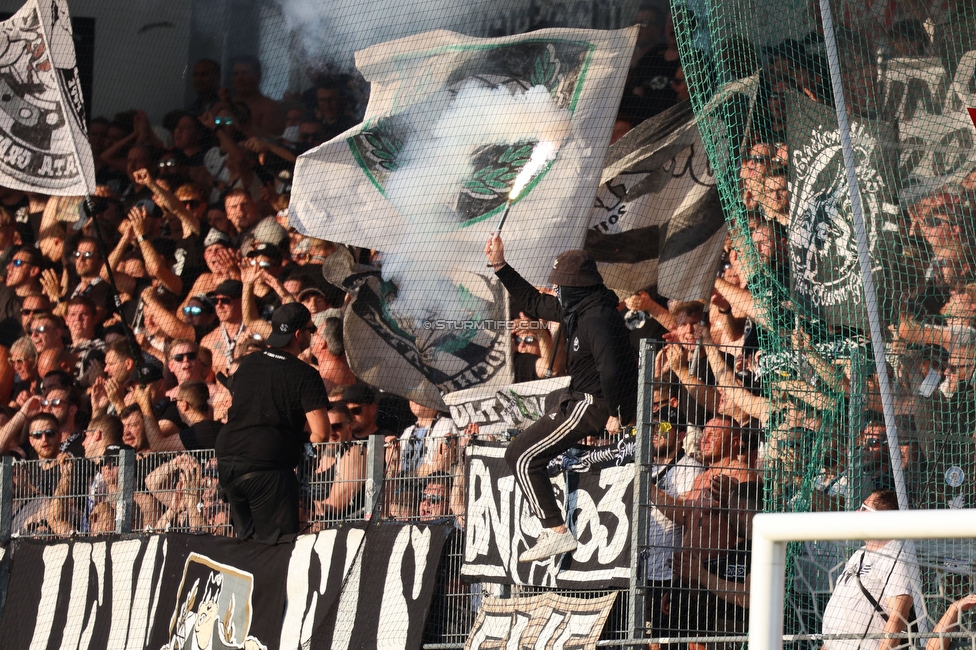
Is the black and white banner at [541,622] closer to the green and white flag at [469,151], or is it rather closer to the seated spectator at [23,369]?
the green and white flag at [469,151]

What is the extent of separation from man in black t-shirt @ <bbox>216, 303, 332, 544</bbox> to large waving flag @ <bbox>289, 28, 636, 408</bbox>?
64.4 inches

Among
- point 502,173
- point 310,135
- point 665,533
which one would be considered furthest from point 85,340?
point 665,533

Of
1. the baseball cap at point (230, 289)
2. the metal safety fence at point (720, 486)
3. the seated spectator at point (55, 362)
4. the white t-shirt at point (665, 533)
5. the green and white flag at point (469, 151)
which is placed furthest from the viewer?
the seated spectator at point (55, 362)

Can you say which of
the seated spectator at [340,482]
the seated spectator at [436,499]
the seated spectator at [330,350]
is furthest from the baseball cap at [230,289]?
the seated spectator at [436,499]

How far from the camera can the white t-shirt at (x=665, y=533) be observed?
5668 millimetres

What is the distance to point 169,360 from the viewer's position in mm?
9688

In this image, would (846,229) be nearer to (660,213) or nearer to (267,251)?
(660,213)

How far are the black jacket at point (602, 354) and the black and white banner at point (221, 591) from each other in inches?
42.6

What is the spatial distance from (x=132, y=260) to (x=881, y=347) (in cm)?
694

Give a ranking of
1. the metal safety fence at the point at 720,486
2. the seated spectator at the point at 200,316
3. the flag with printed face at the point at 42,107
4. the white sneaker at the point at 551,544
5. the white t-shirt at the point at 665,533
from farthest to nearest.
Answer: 1. the flag with printed face at the point at 42,107
2. the seated spectator at the point at 200,316
3. the white sneaker at the point at 551,544
4. the white t-shirt at the point at 665,533
5. the metal safety fence at the point at 720,486

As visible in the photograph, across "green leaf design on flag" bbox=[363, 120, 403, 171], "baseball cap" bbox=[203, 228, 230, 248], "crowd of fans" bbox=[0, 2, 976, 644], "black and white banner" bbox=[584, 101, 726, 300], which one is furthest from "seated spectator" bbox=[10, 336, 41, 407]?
"black and white banner" bbox=[584, 101, 726, 300]

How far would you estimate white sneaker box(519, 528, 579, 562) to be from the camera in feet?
19.4

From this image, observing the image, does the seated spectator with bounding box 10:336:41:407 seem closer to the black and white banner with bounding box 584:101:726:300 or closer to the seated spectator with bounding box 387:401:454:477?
the black and white banner with bounding box 584:101:726:300

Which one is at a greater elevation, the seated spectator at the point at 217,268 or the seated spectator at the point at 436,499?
the seated spectator at the point at 217,268
